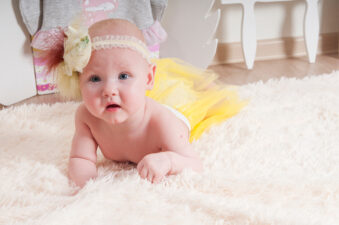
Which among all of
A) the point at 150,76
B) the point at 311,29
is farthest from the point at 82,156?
the point at 311,29

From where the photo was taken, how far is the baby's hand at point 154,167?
2.61 feet

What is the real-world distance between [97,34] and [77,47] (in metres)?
0.06

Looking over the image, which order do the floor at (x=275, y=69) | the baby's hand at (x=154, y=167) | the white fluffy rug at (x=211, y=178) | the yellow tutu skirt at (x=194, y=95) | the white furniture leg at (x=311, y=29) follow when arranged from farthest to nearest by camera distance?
the white furniture leg at (x=311, y=29) → the floor at (x=275, y=69) → the yellow tutu skirt at (x=194, y=95) → the baby's hand at (x=154, y=167) → the white fluffy rug at (x=211, y=178)

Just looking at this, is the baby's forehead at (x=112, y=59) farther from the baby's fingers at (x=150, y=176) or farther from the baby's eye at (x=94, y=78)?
the baby's fingers at (x=150, y=176)

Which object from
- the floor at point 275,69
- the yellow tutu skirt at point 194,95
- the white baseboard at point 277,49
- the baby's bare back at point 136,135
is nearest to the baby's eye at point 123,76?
the baby's bare back at point 136,135

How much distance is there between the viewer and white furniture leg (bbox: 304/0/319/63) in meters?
2.02

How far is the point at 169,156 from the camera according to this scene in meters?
0.83

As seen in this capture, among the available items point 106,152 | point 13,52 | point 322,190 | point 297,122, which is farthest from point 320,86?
point 13,52

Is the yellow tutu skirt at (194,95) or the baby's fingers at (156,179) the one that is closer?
the baby's fingers at (156,179)

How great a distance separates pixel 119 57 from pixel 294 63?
1479 millimetres

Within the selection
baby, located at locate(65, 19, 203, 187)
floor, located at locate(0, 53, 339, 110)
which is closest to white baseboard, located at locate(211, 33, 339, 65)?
floor, located at locate(0, 53, 339, 110)

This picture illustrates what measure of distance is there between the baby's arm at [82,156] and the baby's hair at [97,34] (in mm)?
93

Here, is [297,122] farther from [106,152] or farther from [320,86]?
[106,152]

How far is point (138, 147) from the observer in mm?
894
